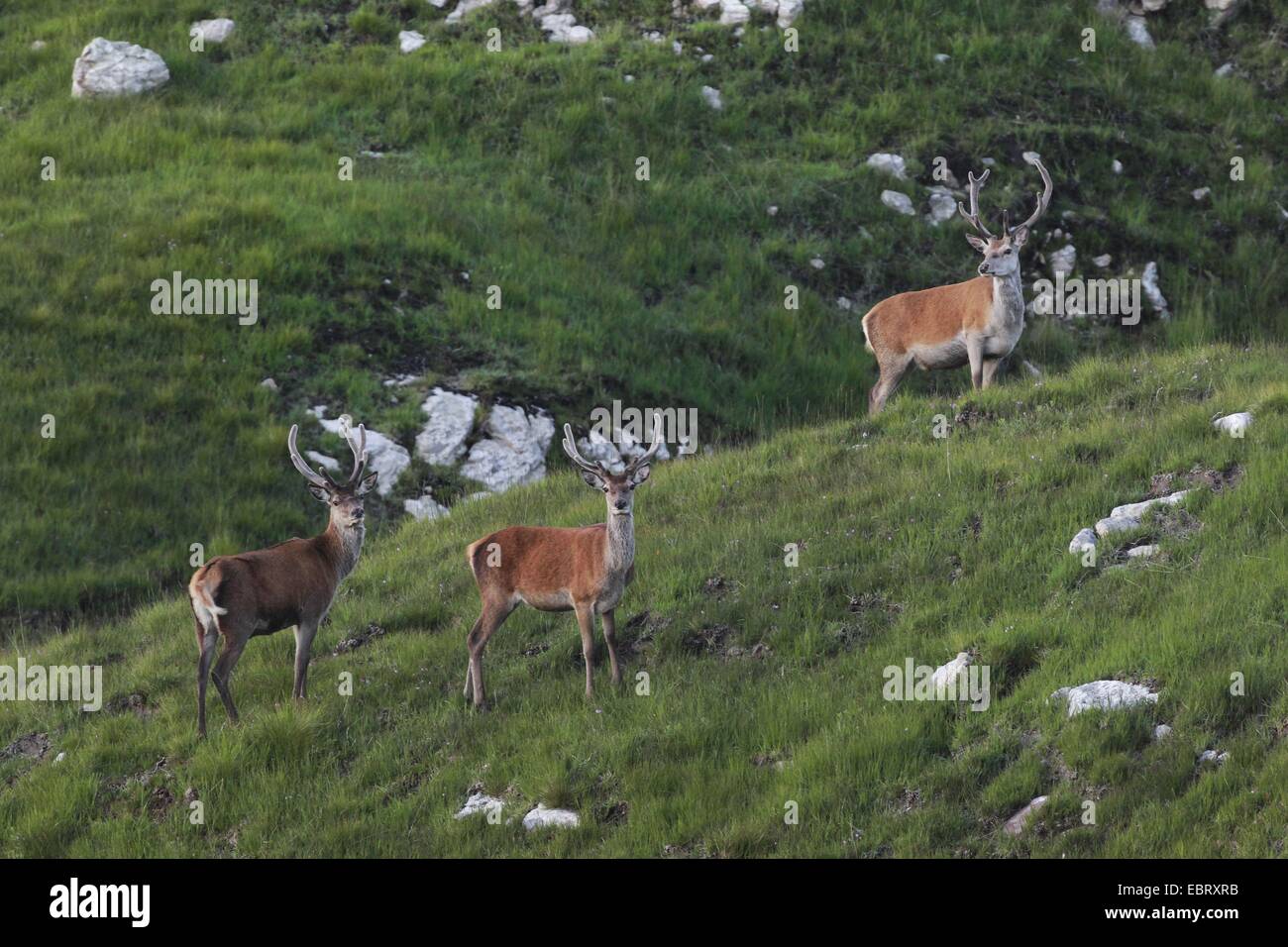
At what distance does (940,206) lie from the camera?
22656 mm

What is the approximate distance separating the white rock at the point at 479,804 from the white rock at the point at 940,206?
1315cm

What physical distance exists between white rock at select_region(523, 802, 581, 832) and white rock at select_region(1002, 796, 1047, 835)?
2718 millimetres

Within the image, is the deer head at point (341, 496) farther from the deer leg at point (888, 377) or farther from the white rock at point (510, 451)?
the deer leg at point (888, 377)

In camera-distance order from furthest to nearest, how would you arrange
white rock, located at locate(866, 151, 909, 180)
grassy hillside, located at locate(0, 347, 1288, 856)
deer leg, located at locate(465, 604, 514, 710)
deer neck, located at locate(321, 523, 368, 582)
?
white rock, located at locate(866, 151, 909, 180), deer neck, located at locate(321, 523, 368, 582), deer leg, located at locate(465, 604, 514, 710), grassy hillside, located at locate(0, 347, 1288, 856)

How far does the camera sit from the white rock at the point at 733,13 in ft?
81.0

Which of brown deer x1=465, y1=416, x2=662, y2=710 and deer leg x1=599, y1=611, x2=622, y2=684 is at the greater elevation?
brown deer x1=465, y1=416, x2=662, y2=710

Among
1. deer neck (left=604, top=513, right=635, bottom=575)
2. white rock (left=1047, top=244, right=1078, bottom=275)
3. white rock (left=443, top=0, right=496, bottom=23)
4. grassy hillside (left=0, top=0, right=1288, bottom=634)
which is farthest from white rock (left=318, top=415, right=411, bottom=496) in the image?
white rock (left=443, top=0, right=496, bottom=23)

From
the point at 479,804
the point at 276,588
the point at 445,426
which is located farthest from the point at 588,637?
the point at 445,426

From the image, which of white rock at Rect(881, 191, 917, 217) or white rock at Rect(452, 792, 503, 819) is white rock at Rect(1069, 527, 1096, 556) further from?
white rock at Rect(881, 191, 917, 217)

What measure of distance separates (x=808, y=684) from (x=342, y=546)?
3.76 m

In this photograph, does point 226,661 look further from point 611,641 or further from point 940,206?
point 940,206

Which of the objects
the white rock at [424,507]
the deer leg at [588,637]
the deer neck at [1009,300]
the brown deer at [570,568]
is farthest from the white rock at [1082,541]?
the white rock at [424,507]

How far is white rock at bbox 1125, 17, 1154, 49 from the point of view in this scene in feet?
84.5

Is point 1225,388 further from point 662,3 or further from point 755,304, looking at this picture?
point 662,3
